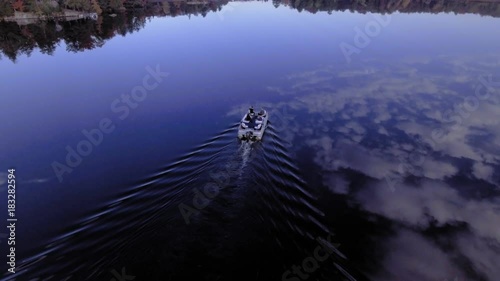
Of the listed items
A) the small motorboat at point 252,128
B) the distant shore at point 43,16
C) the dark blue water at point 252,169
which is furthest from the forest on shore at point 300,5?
the small motorboat at point 252,128

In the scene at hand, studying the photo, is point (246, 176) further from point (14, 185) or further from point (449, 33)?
point (449, 33)

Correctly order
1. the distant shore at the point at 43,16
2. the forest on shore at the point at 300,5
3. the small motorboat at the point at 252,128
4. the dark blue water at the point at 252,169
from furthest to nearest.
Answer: the forest on shore at the point at 300,5
the distant shore at the point at 43,16
the small motorboat at the point at 252,128
the dark blue water at the point at 252,169

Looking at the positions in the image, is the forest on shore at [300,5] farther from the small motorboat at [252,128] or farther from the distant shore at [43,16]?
the small motorboat at [252,128]

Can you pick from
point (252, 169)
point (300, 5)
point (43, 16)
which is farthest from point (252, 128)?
point (300, 5)

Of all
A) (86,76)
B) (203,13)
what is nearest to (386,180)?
(86,76)

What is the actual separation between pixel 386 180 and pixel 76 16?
133246mm

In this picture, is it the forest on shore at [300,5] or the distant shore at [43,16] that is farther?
the forest on shore at [300,5]

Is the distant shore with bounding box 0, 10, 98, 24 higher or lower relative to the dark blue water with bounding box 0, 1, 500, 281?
higher

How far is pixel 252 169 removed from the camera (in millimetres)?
30703

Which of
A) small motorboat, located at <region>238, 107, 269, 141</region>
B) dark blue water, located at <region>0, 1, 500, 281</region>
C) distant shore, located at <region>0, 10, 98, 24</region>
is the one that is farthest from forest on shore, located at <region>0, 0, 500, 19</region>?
small motorboat, located at <region>238, 107, 269, 141</region>

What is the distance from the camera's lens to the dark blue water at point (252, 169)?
2200 centimetres

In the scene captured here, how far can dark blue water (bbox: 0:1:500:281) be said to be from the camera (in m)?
22.0

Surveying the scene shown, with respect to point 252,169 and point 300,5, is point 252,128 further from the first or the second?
point 300,5

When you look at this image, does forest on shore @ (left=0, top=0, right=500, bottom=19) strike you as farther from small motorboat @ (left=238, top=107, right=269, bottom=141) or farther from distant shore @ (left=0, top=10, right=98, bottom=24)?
small motorboat @ (left=238, top=107, right=269, bottom=141)
